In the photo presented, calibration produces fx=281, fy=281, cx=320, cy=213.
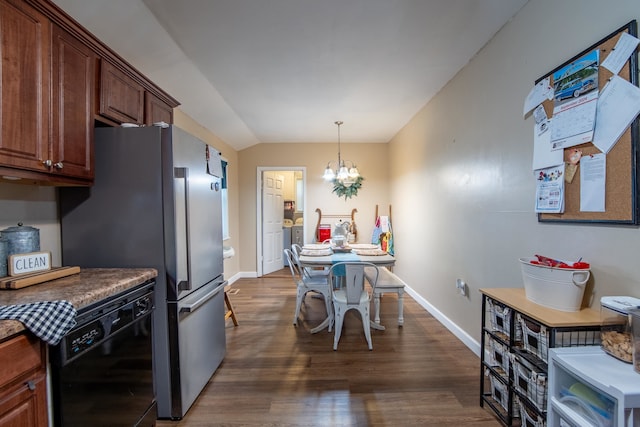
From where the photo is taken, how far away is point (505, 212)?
2008mm

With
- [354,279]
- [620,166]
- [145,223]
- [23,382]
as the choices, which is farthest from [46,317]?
[620,166]

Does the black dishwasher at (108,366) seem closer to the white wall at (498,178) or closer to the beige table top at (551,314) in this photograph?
the beige table top at (551,314)

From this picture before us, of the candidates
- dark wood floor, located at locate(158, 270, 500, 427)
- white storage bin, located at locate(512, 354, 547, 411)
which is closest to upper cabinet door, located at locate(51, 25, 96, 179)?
dark wood floor, located at locate(158, 270, 500, 427)

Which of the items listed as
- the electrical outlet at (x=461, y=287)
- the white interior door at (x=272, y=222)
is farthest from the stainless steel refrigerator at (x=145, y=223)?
the white interior door at (x=272, y=222)

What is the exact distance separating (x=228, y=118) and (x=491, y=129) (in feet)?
9.97

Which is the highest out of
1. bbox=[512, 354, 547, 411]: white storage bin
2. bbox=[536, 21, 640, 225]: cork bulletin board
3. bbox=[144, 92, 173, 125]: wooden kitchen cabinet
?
bbox=[144, 92, 173, 125]: wooden kitchen cabinet

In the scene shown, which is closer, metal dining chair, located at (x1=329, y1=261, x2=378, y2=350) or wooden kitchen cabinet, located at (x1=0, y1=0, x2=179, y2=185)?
wooden kitchen cabinet, located at (x1=0, y1=0, x2=179, y2=185)

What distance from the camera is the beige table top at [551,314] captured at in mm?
1181

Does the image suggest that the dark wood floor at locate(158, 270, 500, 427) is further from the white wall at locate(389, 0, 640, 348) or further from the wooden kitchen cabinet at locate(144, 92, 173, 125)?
the wooden kitchen cabinet at locate(144, 92, 173, 125)

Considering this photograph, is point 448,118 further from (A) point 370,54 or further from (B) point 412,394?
(B) point 412,394

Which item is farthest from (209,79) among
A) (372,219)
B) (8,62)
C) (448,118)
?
(372,219)

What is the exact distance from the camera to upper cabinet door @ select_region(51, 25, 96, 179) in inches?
53.4

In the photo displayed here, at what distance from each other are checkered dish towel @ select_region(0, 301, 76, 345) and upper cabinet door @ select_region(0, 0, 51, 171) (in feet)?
1.99

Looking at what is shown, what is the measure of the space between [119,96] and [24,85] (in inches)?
24.0
